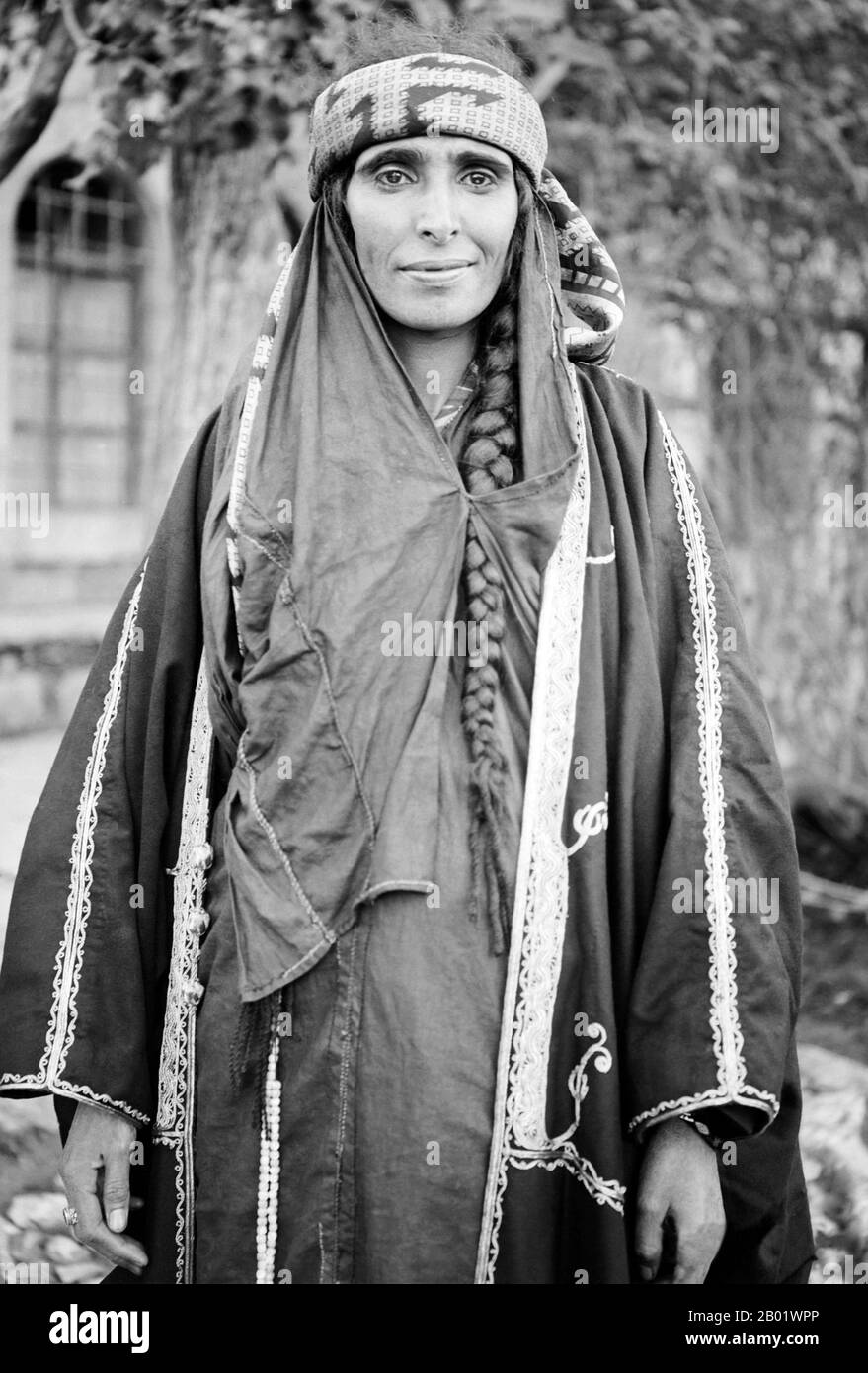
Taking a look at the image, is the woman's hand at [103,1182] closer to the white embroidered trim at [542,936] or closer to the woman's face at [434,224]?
the white embroidered trim at [542,936]

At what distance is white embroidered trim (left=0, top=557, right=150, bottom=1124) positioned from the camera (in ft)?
6.15

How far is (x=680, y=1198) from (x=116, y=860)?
939 mm

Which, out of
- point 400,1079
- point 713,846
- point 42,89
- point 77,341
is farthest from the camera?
point 77,341

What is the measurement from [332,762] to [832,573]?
4378 millimetres

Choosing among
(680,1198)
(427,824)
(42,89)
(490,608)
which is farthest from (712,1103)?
(42,89)

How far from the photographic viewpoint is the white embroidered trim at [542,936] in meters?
1.71

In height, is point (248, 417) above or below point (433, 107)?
below

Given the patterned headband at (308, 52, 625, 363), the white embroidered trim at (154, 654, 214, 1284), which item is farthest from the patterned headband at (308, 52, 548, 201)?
the white embroidered trim at (154, 654, 214, 1284)

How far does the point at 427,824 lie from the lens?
172 cm

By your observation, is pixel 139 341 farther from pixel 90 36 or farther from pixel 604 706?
pixel 604 706

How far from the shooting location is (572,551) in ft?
6.00

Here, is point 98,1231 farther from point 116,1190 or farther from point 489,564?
point 489,564

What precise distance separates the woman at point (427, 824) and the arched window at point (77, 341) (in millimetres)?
6843
